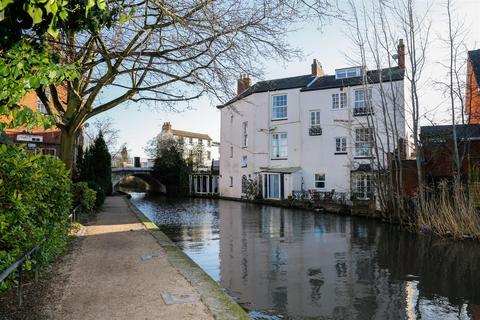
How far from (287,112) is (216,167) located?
57.3 feet

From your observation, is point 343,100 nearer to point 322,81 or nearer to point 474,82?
point 322,81

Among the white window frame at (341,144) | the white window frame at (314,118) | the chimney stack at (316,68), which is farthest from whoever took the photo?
the chimney stack at (316,68)

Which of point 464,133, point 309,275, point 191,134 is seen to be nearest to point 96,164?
point 309,275

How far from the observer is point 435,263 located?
36.3 ft

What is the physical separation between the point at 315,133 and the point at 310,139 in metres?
0.67

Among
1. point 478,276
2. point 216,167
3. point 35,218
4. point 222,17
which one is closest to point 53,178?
point 35,218

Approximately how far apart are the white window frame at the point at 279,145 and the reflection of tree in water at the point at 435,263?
1816 centimetres

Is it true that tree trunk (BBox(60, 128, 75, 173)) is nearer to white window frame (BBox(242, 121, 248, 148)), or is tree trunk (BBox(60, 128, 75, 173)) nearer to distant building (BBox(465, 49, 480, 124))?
distant building (BBox(465, 49, 480, 124))

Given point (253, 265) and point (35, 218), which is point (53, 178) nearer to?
point (35, 218)

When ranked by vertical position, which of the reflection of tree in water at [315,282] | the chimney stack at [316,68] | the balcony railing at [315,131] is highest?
the chimney stack at [316,68]

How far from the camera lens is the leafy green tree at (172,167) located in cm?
4886

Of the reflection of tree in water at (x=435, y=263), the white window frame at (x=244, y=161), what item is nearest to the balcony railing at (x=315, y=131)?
the white window frame at (x=244, y=161)

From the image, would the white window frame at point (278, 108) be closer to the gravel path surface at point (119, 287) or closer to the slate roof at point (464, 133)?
the slate roof at point (464, 133)

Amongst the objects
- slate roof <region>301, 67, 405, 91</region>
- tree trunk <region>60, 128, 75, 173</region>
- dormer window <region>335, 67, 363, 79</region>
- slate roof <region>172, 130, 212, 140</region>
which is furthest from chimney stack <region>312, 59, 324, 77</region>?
slate roof <region>172, 130, 212, 140</region>
